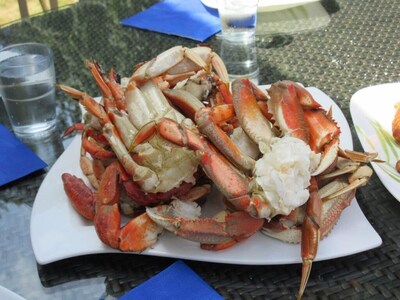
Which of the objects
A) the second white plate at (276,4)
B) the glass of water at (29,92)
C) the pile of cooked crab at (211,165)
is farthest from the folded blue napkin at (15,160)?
the second white plate at (276,4)

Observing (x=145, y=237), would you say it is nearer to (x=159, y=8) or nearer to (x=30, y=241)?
(x=30, y=241)

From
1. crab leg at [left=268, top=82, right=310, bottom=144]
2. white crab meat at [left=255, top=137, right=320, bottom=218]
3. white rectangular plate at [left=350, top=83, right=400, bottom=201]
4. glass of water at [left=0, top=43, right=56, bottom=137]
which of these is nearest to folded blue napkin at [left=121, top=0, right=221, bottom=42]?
glass of water at [left=0, top=43, right=56, bottom=137]

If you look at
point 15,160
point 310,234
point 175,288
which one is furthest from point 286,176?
point 15,160

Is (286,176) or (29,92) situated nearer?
(286,176)

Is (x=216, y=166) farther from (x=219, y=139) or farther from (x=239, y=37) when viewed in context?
(x=239, y=37)

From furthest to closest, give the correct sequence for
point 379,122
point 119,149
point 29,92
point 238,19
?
point 238,19 → point 29,92 → point 379,122 → point 119,149

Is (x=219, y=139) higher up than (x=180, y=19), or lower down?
higher up

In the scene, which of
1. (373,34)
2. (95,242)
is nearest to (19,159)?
(95,242)

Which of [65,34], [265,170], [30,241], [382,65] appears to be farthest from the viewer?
[65,34]
